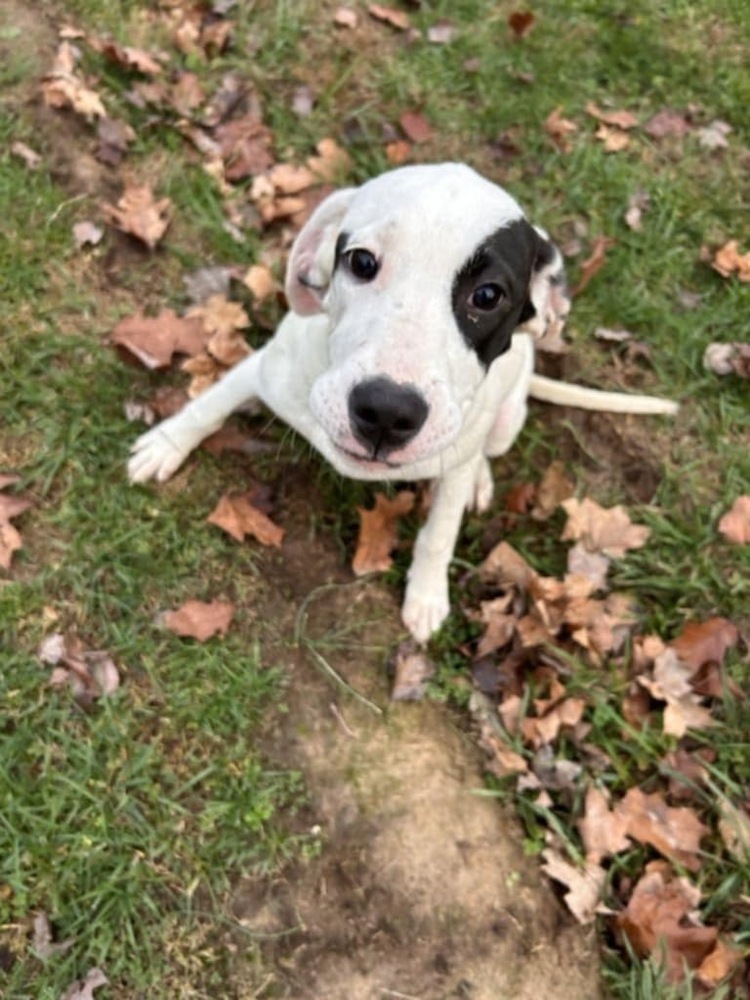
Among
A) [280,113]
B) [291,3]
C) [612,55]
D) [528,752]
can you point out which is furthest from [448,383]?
[612,55]

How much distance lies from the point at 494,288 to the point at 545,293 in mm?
397

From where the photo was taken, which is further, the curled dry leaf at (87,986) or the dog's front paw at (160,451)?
the dog's front paw at (160,451)

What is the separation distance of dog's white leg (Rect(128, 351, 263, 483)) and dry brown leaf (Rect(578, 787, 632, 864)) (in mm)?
1899

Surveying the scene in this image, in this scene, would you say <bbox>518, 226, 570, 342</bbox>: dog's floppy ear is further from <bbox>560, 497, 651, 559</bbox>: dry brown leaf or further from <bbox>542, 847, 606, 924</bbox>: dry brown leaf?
<bbox>542, 847, 606, 924</bbox>: dry brown leaf

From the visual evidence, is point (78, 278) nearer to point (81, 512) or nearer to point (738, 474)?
point (81, 512)

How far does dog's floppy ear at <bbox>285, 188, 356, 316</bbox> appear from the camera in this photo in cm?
288

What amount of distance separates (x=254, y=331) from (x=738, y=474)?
2.20 metres

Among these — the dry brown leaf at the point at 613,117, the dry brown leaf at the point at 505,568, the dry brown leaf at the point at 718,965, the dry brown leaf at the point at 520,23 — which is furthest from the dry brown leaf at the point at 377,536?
the dry brown leaf at the point at 520,23

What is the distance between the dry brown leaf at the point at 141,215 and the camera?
4.09 m

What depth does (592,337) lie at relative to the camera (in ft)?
14.6

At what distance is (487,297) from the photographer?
8.64 feet

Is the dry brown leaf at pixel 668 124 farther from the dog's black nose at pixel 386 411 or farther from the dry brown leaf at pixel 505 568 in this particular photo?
the dog's black nose at pixel 386 411

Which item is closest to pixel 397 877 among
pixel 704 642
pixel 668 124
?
pixel 704 642

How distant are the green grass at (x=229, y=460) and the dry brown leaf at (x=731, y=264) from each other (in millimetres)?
59
